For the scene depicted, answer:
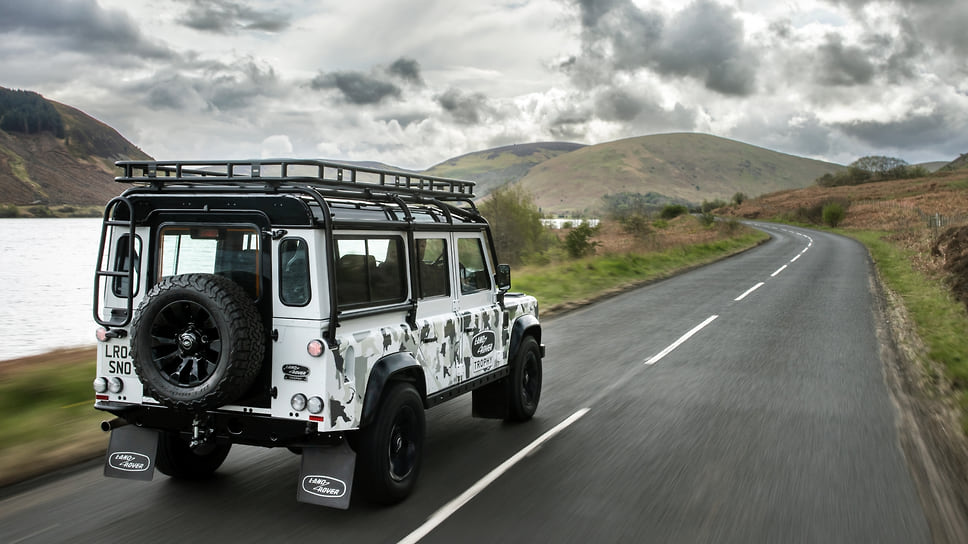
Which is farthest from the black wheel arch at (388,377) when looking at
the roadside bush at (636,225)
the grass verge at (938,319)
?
the roadside bush at (636,225)

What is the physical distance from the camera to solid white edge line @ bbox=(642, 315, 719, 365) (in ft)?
34.1

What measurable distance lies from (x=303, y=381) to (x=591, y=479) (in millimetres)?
2427

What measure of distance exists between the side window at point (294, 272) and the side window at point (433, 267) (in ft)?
3.91

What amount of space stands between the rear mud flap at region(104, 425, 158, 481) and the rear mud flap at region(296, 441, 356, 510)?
3.77ft

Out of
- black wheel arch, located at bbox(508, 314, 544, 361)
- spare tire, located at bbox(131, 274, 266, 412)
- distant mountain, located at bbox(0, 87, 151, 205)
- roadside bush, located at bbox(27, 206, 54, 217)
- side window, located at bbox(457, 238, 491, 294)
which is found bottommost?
black wheel arch, located at bbox(508, 314, 544, 361)

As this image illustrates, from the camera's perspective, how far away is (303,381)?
4.32 m

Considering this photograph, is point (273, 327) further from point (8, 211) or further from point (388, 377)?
point (8, 211)

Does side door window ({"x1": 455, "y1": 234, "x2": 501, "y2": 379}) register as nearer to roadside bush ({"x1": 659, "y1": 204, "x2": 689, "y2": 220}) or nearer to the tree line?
roadside bush ({"x1": 659, "y1": 204, "x2": 689, "y2": 220})

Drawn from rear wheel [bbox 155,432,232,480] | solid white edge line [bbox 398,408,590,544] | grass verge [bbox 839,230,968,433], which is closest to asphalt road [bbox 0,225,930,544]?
solid white edge line [bbox 398,408,590,544]

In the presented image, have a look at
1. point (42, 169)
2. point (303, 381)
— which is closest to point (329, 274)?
point (303, 381)

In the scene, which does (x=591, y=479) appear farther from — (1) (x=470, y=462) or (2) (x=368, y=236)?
(2) (x=368, y=236)

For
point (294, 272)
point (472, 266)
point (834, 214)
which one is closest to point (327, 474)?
point (294, 272)

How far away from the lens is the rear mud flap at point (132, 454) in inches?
187

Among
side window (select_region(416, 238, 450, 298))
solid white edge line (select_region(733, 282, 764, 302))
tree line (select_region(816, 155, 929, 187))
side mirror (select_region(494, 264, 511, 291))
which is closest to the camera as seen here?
side window (select_region(416, 238, 450, 298))
